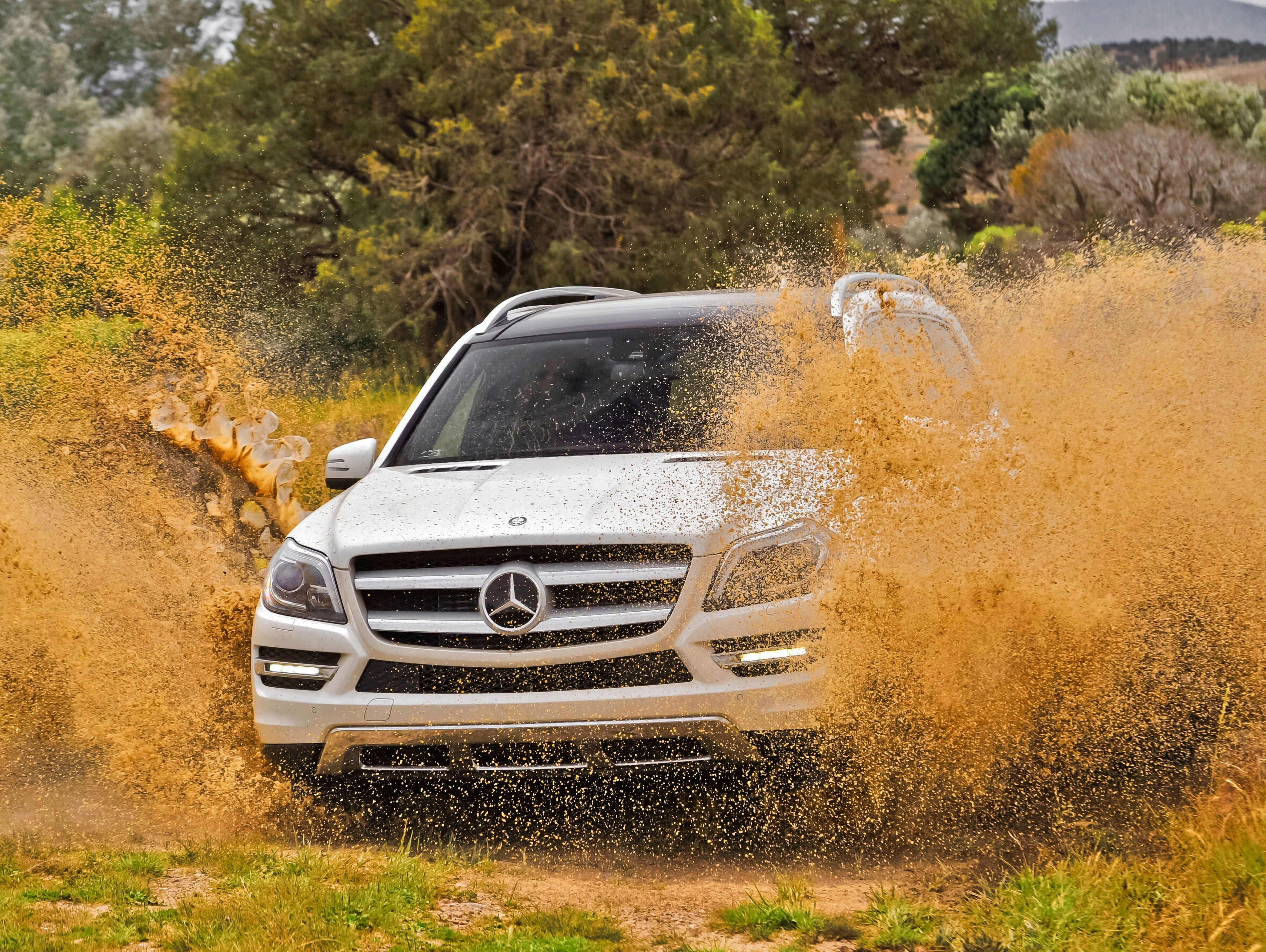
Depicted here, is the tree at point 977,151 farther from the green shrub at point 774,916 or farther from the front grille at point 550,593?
the green shrub at point 774,916

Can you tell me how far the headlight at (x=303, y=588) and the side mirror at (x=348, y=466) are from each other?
0.86m

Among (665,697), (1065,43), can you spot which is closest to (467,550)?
(665,697)

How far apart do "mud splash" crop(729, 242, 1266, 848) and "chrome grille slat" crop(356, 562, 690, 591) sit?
0.35 m

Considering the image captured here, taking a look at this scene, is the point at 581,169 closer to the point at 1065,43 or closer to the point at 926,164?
the point at 1065,43

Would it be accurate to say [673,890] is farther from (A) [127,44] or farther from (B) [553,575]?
(A) [127,44]

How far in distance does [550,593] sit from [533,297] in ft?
8.35

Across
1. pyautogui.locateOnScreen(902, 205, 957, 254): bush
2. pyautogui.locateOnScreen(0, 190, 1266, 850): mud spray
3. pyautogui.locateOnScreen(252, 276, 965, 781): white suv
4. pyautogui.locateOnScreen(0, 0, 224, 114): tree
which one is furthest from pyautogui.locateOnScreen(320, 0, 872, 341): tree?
pyautogui.locateOnScreen(0, 0, 224, 114): tree

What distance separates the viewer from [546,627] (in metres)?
3.87

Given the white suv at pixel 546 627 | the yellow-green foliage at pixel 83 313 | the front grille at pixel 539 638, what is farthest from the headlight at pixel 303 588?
the yellow-green foliage at pixel 83 313

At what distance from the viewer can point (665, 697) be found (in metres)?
3.75

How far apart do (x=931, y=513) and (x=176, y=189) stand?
21221 mm

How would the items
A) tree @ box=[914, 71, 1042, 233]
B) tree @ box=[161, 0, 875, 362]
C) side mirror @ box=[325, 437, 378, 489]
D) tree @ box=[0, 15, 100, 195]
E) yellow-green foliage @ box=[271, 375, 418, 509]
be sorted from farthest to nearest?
tree @ box=[914, 71, 1042, 233] → tree @ box=[0, 15, 100, 195] → tree @ box=[161, 0, 875, 362] → yellow-green foliage @ box=[271, 375, 418, 509] → side mirror @ box=[325, 437, 378, 489]

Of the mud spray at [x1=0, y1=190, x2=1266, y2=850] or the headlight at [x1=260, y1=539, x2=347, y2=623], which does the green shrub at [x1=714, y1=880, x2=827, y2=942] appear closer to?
the mud spray at [x1=0, y1=190, x2=1266, y2=850]

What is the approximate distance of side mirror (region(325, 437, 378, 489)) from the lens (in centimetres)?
521
